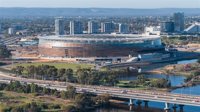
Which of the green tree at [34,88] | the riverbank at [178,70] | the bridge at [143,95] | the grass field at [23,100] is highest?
the bridge at [143,95]

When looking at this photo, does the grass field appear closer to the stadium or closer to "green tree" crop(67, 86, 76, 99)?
"green tree" crop(67, 86, 76, 99)

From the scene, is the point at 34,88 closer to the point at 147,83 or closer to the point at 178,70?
the point at 147,83

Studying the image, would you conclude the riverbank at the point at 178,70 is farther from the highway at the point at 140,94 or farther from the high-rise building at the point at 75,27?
the high-rise building at the point at 75,27

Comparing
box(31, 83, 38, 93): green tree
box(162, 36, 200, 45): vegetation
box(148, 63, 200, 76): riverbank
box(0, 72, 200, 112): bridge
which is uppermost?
box(0, 72, 200, 112): bridge

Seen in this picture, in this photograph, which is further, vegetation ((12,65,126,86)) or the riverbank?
the riverbank

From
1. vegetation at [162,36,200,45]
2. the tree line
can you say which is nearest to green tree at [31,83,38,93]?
the tree line

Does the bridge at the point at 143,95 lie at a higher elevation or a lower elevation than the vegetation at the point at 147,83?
higher

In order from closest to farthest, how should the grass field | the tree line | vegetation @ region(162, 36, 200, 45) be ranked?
the grass field < the tree line < vegetation @ region(162, 36, 200, 45)

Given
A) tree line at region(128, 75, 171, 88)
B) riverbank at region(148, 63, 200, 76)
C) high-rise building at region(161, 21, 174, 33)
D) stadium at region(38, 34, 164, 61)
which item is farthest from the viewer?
high-rise building at region(161, 21, 174, 33)

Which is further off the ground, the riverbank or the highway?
the highway

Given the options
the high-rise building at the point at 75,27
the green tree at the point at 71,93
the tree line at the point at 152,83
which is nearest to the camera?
the green tree at the point at 71,93

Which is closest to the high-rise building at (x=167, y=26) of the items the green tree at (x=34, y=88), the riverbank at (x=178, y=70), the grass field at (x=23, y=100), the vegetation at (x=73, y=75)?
the riverbank at (x=178, y=70)

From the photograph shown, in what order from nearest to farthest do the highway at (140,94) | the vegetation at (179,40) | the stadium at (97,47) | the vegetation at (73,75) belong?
the highway at (140,94) < the vegetation at (73,75) < the stadium at (97,47) < the vegetation at (179,40)

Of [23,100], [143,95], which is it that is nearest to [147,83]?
[143,95]
